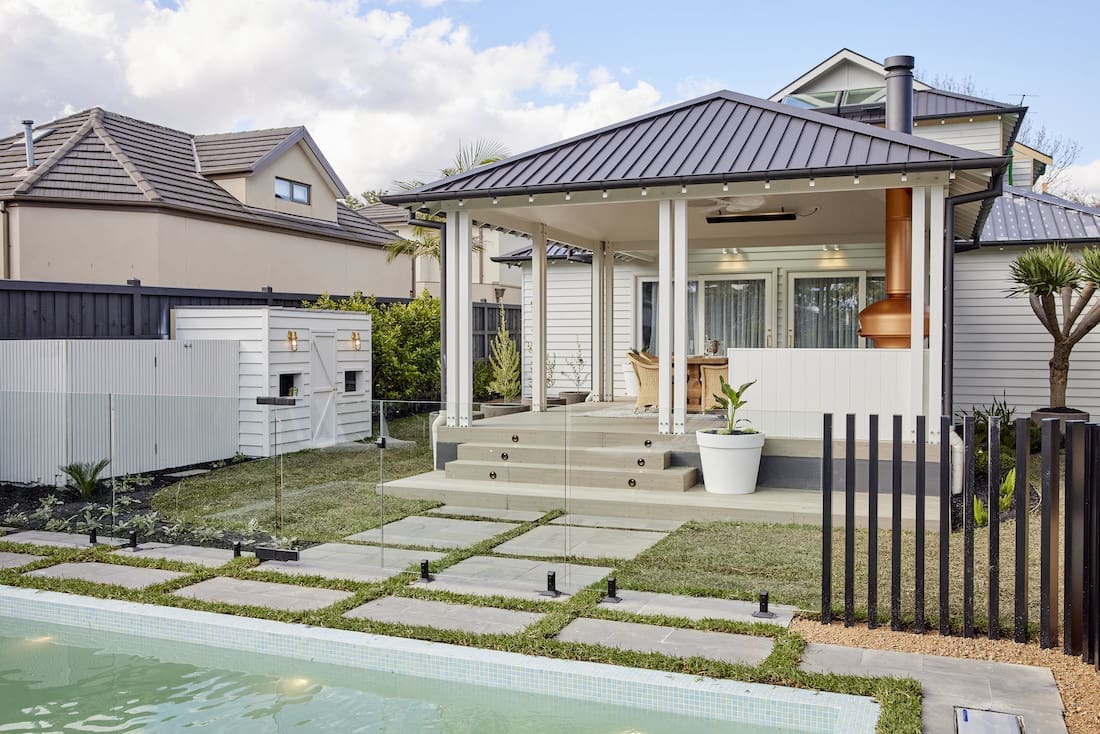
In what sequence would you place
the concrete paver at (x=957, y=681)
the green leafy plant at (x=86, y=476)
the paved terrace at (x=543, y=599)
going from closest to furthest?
the concrete paver at (x=957, y=681), the paved terrace at (x=543, y=599), the green leafy plant at (x=86, y=476)

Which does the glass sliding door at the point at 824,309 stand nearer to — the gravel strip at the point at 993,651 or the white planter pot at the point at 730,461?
the white planter pot at the point at 730,461

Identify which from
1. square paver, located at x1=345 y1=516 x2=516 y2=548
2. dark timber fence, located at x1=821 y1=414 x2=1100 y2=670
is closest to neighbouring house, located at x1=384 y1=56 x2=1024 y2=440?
dark timber fence, located at x1=821 y1=414 x2=1100 y2=670

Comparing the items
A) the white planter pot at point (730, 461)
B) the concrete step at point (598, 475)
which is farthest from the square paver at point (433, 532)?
the white planter pot at point (730, 461)

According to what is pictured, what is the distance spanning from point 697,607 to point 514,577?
1279mm

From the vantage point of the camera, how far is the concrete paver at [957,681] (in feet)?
12.6

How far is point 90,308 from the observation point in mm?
10617

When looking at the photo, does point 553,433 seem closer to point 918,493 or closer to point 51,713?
point 918,493

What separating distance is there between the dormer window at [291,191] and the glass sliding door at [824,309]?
1115 centimetres

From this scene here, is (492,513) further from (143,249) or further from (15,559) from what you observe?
(143,249)

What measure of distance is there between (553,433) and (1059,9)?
22.6 meters

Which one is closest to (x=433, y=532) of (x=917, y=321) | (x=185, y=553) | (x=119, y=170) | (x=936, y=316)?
(x=185, y=553)

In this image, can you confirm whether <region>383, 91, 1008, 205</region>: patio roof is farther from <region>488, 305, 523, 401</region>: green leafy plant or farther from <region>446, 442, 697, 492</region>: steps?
<region>488, 305, 523, 401</region>: green leafy plant

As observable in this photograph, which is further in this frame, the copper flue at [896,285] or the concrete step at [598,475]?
the copper flue at [896,285]

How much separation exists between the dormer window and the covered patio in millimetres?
9554
